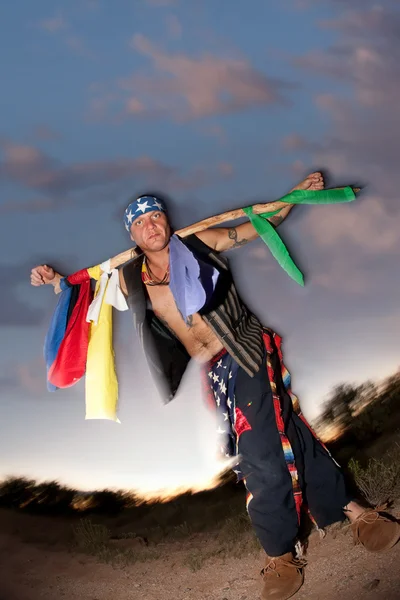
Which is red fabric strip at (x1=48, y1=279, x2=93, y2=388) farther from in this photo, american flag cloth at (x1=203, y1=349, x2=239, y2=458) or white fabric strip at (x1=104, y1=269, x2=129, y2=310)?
american flag cloth at (x1=203, y1=349, x2=239, y2=458)

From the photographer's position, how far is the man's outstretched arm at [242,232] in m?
5.29

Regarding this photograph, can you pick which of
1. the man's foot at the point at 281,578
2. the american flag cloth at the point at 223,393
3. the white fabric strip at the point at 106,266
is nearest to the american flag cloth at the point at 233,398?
the american flag cloth at the point at 223,393

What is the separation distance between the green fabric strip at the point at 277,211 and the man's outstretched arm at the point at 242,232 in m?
0.05

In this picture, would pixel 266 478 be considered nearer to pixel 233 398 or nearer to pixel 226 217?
pixel 233 398

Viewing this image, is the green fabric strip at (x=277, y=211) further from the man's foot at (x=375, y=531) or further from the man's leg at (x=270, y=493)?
the man's foot at (x=375, y=531)

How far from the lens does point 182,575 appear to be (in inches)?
246

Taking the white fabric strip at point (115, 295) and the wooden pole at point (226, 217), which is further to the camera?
the white fabric strip at point (115, 295)

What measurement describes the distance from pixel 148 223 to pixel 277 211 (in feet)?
3.41

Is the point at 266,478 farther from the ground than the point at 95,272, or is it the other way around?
the point at 95,272

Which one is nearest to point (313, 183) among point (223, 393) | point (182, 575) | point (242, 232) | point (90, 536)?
point (242, 232)

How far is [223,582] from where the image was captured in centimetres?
563

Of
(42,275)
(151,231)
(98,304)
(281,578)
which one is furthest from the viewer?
(42,275)

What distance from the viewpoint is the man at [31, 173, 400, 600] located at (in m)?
4.72

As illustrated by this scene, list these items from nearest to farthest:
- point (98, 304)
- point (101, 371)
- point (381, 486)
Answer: point (101, 371)
point (98, 304)
point (381, 486)
